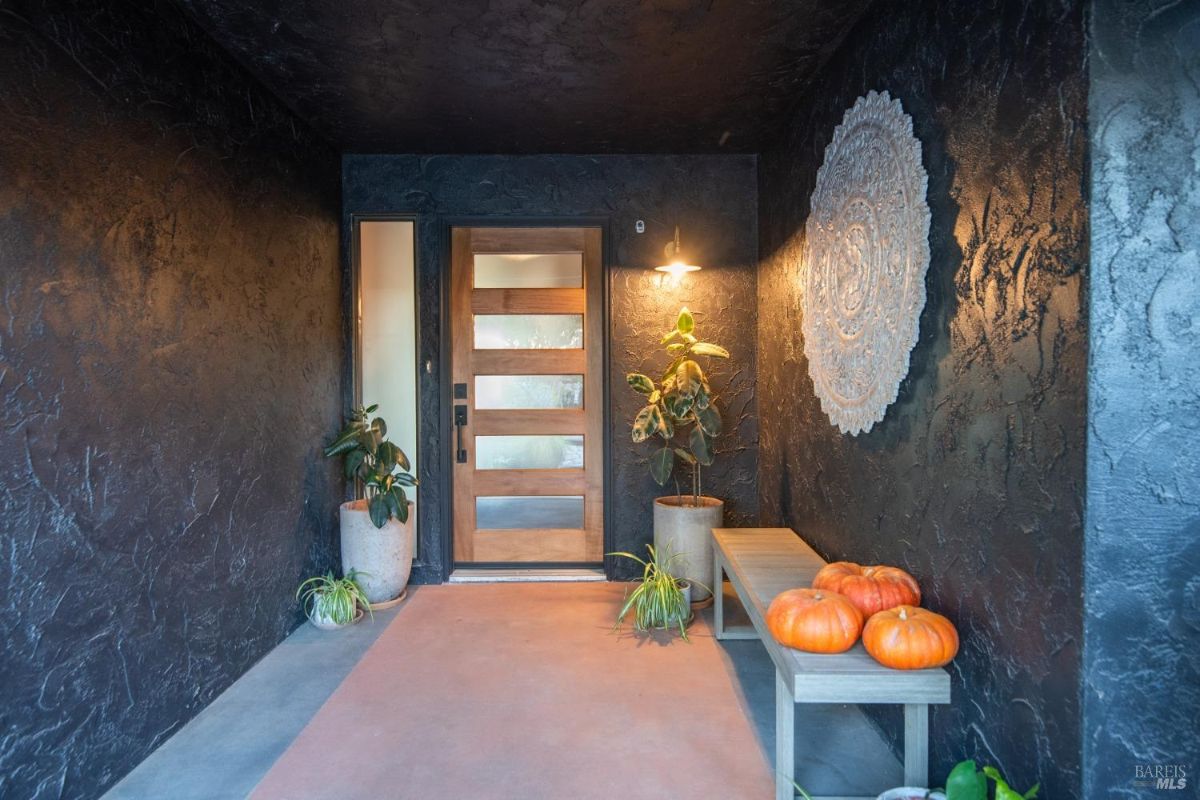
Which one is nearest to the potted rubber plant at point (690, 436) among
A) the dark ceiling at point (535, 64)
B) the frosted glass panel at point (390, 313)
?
the dark ceiling at point (535, 64)

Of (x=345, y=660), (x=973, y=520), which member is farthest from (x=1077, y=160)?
(x=345, y=660)

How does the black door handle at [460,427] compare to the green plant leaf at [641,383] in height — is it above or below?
below

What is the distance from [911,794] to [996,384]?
0.97 m

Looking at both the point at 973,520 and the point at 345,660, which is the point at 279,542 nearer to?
the point at 345,660

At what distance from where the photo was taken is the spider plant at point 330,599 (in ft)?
10.2

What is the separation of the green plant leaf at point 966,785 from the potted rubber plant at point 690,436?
193cm

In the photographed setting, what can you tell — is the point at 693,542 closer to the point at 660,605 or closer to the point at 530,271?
the point at 660,605

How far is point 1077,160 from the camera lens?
1.26 m

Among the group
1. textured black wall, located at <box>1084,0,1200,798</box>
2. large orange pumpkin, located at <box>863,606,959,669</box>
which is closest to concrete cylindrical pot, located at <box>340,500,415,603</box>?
large orange pumpkin, located at <box>863,606,959,669</box>

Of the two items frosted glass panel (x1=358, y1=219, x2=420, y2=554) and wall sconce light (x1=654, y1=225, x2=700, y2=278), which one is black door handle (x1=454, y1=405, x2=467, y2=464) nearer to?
frosted glass panel (x1=358, y1=219, x2=420, y2=554)

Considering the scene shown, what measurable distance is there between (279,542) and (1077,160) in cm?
304

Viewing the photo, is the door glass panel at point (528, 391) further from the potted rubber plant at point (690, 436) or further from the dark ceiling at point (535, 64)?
the dark ceiling at point (535, 64)

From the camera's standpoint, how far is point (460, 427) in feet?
12.9

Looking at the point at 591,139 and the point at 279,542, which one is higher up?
the point at 591,139
